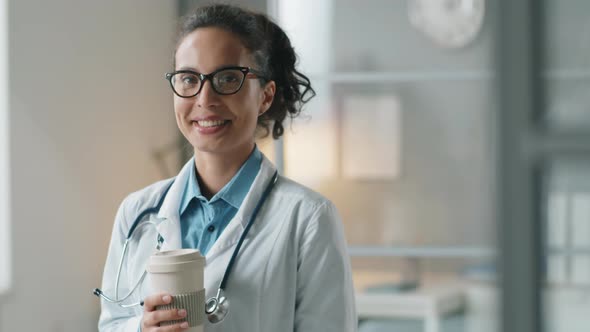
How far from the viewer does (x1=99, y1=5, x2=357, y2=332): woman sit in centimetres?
125

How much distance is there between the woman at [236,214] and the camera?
4.10 feet

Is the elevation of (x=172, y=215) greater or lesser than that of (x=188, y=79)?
lesser

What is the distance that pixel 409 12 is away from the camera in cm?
389

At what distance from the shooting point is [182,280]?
1.13m

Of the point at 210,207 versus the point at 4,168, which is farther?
the point at 4,168

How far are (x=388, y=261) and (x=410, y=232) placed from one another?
0.18m

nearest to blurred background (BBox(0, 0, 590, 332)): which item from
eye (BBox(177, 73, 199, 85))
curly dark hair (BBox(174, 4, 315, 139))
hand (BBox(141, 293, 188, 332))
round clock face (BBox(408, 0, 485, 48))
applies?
round clock face (BBox(408, 0, 485, 48))

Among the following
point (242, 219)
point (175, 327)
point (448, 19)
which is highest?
point (448, 19)

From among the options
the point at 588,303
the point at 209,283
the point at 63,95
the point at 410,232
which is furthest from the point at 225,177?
the point at 410,232

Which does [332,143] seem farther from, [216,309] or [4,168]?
[216,309]

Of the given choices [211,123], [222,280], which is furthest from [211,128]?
[222,280]

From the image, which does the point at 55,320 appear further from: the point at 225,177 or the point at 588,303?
the point at 588,303

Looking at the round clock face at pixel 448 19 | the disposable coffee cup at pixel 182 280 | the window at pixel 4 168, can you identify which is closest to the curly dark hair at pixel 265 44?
the disposable coffee cup at pixel 182 280

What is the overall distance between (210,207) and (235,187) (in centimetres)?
6
